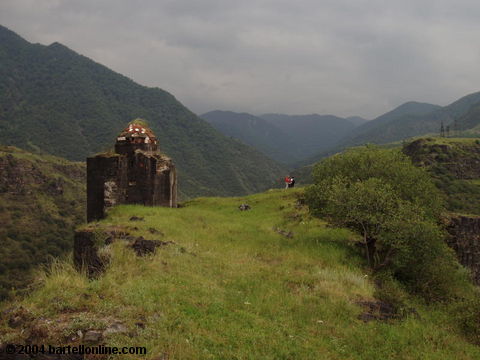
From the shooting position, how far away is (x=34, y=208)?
104 meters

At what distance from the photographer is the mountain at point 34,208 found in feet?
263

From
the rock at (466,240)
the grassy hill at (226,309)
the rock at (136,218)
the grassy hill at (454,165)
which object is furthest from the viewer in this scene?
the grassy hill at (454,165)

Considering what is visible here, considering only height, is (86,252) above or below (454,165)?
below

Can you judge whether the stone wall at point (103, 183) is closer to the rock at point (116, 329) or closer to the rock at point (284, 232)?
the rock at point (284, 232)

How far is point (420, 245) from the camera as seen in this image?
39.8 feet

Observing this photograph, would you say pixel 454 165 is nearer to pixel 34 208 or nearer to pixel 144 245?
pixel 144 245

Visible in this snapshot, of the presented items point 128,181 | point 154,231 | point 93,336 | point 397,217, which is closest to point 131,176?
point 128,181

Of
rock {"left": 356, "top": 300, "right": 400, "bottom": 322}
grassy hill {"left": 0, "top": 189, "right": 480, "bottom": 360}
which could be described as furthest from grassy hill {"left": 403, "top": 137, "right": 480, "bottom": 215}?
rock {"left": 356, "top": 300, "right": 400, "bottom": 322}

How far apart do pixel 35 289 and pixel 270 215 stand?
1415 cm

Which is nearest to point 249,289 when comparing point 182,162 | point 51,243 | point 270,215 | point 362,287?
point 362,287

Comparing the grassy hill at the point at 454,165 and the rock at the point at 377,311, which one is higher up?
the grassy hill at the point at 454,165

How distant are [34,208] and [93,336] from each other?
112m

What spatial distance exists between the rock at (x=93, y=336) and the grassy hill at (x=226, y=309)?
0.29 feet

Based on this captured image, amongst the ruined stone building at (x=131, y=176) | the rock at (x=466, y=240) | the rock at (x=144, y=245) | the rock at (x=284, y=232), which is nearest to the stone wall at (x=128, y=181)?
the ruined stone building at (x=131, y=176)
